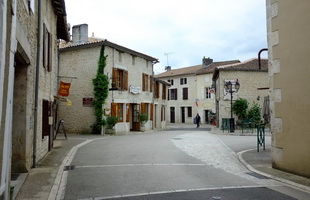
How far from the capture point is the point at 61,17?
12000 millimetres

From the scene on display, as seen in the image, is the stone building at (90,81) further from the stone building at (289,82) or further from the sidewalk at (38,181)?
the stone building at (289,82)

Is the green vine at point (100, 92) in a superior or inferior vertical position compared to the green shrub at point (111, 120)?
superior

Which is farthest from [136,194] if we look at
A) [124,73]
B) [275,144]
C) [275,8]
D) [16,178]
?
[124,73]

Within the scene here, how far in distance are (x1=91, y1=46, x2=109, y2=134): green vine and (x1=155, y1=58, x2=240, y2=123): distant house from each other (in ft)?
67.2

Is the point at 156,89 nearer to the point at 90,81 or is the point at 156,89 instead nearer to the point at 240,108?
the point at 240,108

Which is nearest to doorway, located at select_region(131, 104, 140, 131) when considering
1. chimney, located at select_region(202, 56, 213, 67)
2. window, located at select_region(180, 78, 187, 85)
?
window, located at select_region(180, 78, 187, 85)

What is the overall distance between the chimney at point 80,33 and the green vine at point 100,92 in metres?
4.37

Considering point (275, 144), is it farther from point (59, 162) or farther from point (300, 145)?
point (59, 162)

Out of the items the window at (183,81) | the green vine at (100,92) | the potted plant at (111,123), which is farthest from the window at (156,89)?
the window at (183,81)

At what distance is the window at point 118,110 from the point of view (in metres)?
20.0

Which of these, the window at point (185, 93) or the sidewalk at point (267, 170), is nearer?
the sidewalk at point (267, 170)

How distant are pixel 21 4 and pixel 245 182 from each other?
216 inches

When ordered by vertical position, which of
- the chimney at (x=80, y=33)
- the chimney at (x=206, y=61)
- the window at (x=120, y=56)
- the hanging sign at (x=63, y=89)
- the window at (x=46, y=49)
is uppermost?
the chimney at (x=206, y=61)

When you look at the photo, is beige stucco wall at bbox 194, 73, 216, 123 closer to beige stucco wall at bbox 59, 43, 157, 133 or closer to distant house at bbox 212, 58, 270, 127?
distant house at bbox 212, 58, 270, 127
